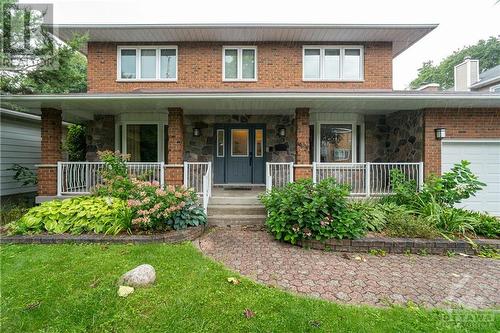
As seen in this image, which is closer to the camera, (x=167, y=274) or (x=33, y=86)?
(x=167, y=274)

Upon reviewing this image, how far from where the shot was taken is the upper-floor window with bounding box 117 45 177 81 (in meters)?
8.64

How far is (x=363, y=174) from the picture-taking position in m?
7.29

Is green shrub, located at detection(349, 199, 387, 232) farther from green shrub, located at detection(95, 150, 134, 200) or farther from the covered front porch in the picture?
green shrub, located at detection(95, 150, 134, 200)

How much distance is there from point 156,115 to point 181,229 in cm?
434

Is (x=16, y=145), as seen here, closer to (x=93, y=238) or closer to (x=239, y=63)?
(x=93, y=238)

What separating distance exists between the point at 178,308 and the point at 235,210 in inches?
138

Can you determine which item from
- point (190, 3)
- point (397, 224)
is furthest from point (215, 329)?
point (190, 3)

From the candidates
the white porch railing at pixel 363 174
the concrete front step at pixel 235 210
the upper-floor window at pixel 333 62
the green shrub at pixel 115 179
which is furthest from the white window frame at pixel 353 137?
the green shrub at pixel 115 179

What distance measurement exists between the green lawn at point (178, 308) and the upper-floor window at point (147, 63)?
266 inches

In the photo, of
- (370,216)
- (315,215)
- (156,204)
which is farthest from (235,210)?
(370,216)

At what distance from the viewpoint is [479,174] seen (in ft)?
22.8

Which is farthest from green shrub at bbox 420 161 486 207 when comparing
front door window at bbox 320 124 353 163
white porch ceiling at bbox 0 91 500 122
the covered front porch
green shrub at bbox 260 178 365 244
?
front door window at bbox 320 124 353 163

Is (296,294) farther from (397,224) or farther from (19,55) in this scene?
(19,55)

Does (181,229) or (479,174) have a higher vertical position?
(479,174)
